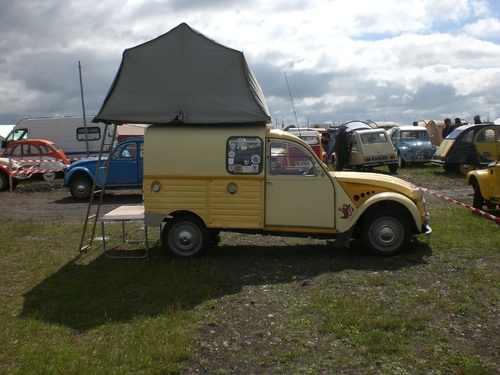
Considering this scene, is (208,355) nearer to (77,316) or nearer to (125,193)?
(77,316)

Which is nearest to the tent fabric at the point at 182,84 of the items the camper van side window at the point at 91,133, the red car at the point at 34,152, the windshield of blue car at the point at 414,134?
the red car at the point at 34,152

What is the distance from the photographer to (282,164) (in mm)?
7824

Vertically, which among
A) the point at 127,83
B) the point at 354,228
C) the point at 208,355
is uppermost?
the point at 127,83

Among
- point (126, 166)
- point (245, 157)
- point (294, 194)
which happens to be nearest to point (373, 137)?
point (126, 166)

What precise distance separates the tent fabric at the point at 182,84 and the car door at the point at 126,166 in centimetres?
739

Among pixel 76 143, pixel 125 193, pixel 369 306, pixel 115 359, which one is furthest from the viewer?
pixel 76 143

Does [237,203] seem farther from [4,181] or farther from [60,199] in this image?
[4,181]

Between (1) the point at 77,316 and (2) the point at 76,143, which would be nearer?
(1) the point at 77,316

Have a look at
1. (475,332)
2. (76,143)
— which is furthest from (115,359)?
(76,143)

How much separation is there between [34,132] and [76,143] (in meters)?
2.23

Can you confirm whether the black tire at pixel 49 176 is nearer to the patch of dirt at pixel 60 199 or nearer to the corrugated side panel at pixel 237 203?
the patch of dirt at pixel 60 199

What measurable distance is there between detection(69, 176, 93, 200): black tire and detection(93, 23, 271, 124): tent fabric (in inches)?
350

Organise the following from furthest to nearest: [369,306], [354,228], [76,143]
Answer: [76,143] → [354,228] → [369,306]

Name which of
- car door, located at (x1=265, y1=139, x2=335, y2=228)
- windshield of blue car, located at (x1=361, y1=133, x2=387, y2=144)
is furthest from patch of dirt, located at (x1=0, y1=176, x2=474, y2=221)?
car door, located at (x1=265, y1=139, x2=335, y2=228)
